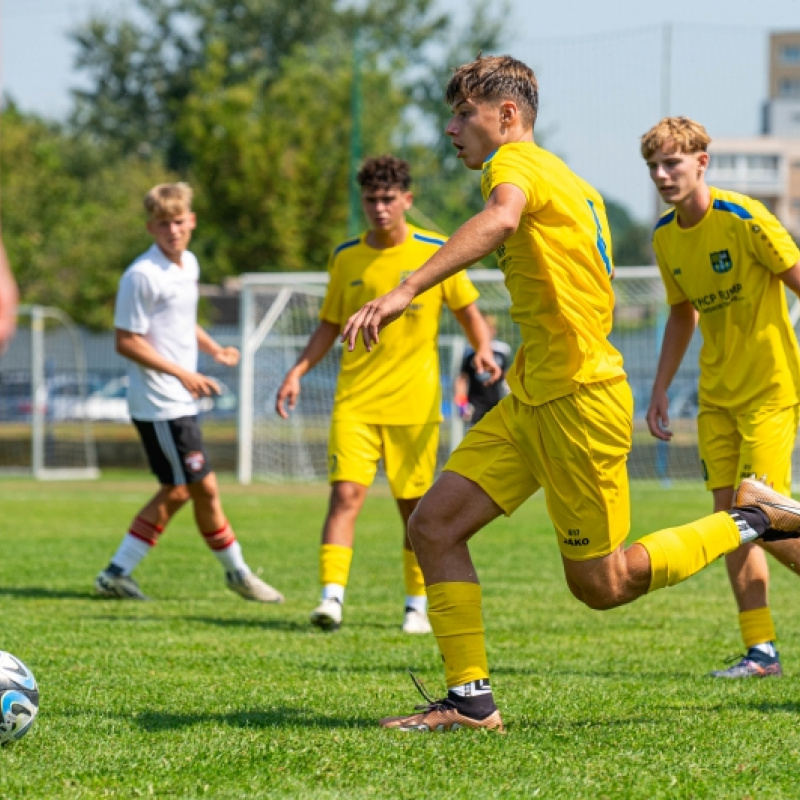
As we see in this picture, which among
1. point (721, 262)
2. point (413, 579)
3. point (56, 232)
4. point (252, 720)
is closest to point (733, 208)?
point (721, 262)

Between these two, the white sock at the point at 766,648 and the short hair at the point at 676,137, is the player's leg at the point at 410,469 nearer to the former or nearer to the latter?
the white sock at the point at 766,648

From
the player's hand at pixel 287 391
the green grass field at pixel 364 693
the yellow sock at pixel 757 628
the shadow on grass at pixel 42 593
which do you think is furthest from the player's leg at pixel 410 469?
the shadow on grass at pixel 42 593

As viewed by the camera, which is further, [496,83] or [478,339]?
[478,339]

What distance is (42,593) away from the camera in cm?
860

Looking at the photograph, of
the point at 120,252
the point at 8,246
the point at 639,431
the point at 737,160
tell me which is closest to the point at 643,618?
the point at 639,431

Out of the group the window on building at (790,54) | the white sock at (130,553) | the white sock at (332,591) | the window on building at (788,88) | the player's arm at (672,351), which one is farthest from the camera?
the window on building at (790,54)

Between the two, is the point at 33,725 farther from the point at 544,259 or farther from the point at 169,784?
the point at 544,259

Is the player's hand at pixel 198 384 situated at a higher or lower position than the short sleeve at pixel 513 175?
lower

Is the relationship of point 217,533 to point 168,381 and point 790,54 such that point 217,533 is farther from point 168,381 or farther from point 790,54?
point 790,54

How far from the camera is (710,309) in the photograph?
6.02 m

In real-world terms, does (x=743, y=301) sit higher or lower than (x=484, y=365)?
higher

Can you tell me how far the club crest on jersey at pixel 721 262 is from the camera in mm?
5902

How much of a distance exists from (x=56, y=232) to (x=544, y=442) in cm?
3280

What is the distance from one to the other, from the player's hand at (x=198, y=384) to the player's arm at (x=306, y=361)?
19.9 inches
